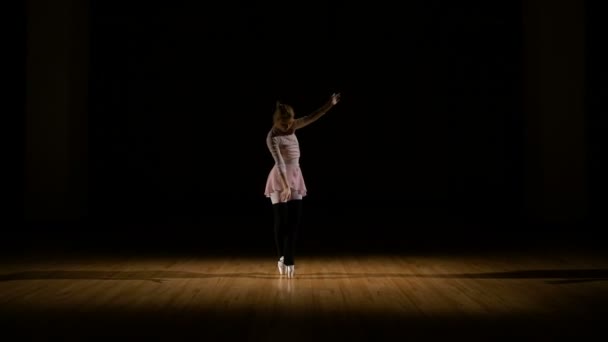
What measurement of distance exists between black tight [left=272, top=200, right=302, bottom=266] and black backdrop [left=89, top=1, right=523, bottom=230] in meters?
6.75

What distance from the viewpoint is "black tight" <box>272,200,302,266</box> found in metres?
4.43

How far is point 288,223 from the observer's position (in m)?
4.48

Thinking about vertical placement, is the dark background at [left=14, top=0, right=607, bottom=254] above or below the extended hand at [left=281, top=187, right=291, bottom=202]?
above

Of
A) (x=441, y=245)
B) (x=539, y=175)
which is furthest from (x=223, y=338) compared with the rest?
(x=539, y=175)

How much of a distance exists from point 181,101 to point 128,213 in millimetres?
1968

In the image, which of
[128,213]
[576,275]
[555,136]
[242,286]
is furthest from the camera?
[128,213]

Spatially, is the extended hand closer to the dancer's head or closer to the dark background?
the dancer's head

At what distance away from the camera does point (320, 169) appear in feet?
37.9

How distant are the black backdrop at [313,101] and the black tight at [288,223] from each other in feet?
22.1

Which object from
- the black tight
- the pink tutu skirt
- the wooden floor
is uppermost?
the pink tutu skirt

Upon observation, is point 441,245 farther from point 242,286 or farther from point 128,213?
point 128,213

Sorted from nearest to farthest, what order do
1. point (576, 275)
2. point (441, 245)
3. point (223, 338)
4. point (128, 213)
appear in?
point (223, 338) → point (576, 275) → point (441, 245) → point (128, 213)

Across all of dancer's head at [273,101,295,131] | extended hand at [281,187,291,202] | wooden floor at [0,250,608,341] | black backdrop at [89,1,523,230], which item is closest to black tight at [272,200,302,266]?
extended hand at [281,187,291,202]

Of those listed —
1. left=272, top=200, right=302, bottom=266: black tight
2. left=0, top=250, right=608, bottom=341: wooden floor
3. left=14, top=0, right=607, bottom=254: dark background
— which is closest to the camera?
left=0, top=250, right=608, bottom=341: wooden floor
